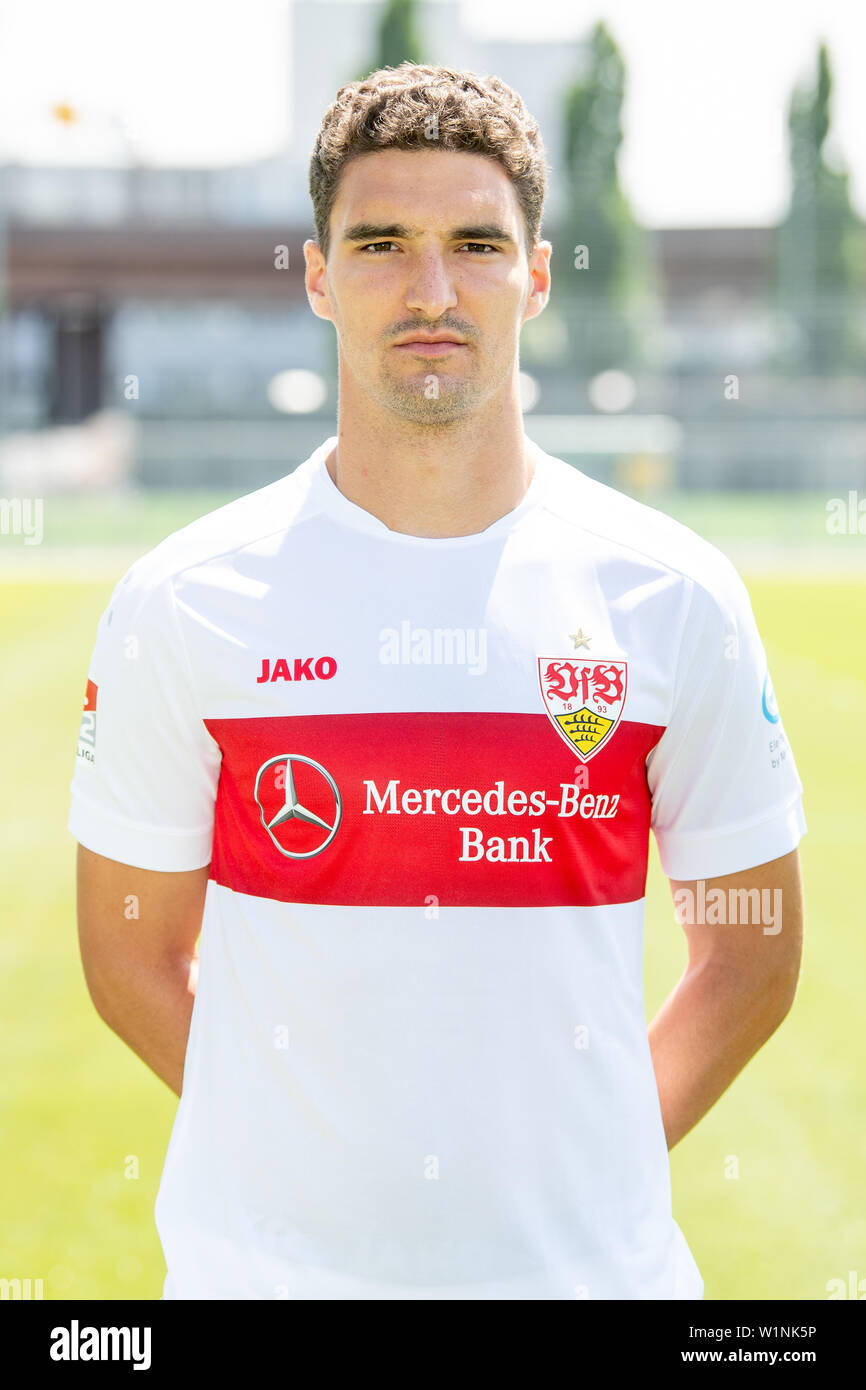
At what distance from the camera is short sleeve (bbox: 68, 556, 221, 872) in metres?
2.00

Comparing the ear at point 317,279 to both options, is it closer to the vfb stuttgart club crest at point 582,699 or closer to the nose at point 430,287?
the nose at point 430,287

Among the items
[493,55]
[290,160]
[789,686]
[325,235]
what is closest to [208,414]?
[290,160]

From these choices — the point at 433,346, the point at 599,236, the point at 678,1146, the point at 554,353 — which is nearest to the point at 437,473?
the point at 433,346

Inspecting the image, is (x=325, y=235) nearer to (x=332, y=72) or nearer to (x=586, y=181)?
(x=586, y=181)

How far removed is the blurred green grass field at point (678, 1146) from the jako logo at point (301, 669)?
2529 mm

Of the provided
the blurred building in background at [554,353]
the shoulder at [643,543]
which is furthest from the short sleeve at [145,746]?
the blurred building in background at [554,353]

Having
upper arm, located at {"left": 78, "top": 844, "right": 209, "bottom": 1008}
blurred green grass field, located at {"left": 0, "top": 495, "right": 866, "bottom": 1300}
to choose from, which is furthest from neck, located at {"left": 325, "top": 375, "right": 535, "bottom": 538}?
blurred green grass field, located at {"left": 0, "top": 495, "right": 866, "bottom": 1300}

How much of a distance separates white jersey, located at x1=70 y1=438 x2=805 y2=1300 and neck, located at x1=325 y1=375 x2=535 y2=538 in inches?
1.3

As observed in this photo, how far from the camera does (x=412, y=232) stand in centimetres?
199

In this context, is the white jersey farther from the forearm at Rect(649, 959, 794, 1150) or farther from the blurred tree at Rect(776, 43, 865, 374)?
the blurred tree at Rect(776, 43, 865, 374)

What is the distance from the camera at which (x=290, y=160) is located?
154ft

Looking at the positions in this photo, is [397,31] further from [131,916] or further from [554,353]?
[131,916]

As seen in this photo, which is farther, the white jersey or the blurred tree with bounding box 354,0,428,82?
the blurred tree with bounding box 354,0,428,82

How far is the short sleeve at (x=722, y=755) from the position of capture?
2002 mm
